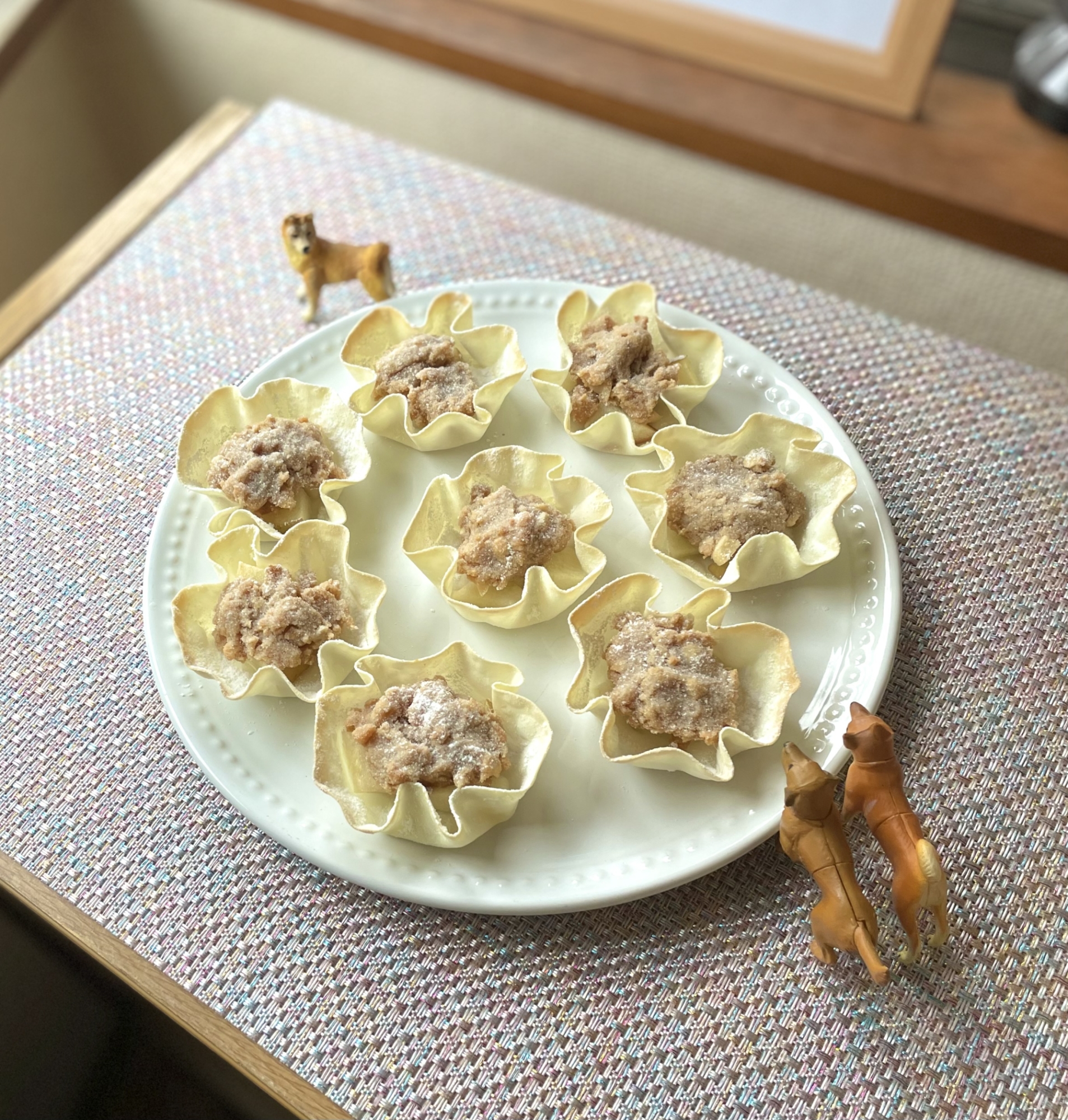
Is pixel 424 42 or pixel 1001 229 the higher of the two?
pixel 424 42

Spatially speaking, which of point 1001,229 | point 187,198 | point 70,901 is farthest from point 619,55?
point 70,901

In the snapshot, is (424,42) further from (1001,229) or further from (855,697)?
(855,697)

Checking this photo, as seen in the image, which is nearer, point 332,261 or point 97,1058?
point 97,1058

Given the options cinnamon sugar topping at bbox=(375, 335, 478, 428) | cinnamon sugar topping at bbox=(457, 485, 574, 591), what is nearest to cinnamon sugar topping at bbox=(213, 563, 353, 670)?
cinnamon sugar topping at bbox=(457, 485, 574, 591)

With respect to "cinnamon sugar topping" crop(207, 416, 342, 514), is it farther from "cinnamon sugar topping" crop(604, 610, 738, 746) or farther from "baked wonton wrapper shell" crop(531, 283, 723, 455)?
"cinnamon sugar topping" crop(604, 610, 738, 746)

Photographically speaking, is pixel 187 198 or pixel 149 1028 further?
pixel 187 198

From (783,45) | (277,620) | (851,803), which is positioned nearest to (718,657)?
(851,803)

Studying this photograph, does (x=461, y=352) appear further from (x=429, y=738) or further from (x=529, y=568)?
(x=429, y=738)
